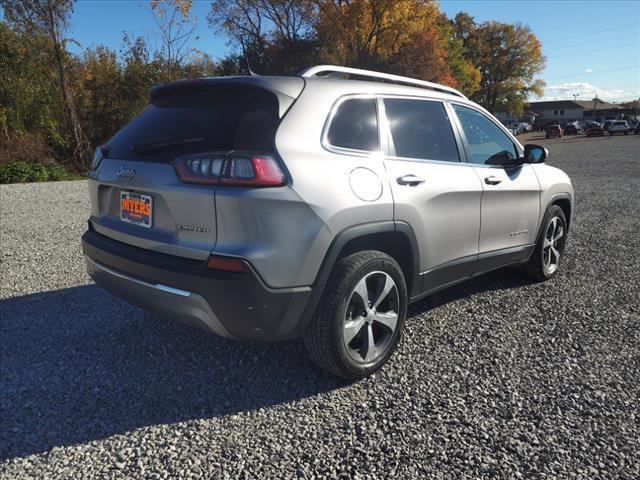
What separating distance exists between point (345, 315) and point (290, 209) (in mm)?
725

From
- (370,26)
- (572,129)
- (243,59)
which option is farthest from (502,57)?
(243,59)

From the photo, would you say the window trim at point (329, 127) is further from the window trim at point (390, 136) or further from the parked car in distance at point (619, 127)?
the parked car in distance at point (619, 127)

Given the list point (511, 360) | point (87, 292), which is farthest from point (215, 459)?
point (87, 292)

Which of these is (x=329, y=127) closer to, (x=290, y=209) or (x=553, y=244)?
(x=290, y=209)

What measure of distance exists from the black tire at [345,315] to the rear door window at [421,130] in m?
0.74

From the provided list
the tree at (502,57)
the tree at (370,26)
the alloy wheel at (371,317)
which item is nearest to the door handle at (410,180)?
the alloy wheel at (371,317)

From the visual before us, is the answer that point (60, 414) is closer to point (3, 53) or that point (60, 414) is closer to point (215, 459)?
point (215, 459)

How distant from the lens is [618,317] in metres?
3.86

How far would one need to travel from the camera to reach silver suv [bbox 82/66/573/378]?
2.34 metres

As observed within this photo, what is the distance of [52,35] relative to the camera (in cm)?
1595

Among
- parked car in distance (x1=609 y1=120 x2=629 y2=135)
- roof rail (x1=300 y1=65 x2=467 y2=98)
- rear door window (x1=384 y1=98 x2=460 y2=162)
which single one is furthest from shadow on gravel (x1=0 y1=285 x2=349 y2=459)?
parked car in distance (x1=609 y1=120 x2=629 y2=135)

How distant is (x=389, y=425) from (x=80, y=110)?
65.4 feet

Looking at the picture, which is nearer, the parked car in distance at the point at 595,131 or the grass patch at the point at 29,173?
the grass patch at the point at 29,173

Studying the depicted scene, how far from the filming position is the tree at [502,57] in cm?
6738
